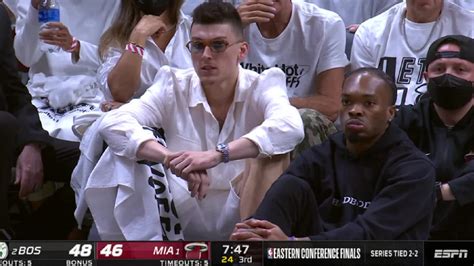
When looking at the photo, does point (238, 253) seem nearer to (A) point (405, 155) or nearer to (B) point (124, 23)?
(A) point (405, 155)

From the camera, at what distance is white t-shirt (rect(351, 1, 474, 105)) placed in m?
2.73

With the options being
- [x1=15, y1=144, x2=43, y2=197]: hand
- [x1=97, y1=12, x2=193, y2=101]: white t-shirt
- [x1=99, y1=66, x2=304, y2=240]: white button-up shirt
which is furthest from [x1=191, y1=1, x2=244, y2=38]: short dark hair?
[x1=15, y1=144, x2=43, y2=197]: hand

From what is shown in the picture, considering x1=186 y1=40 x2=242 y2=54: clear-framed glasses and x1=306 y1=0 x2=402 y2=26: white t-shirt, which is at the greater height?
x1=186 y1=40 x2=242 y2=54: clear-framed glasses

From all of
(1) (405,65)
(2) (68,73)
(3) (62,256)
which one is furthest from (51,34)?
(1) (405,65)

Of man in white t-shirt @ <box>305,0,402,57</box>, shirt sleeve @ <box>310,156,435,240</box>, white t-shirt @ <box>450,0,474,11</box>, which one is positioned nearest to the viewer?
shirt sleeve @ <box>310,156,435,240</box>

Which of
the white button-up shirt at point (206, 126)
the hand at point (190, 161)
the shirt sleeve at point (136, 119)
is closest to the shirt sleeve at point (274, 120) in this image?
the white button-up shirt at point (206, 126)

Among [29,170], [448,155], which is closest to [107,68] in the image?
[29,170]

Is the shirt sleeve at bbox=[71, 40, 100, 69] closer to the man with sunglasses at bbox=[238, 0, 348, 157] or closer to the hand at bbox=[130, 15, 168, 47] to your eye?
the hand at bbox=[130, 15, 168, 47]

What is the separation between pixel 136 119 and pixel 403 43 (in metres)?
0.84

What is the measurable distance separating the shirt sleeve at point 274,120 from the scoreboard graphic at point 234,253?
0.84ft

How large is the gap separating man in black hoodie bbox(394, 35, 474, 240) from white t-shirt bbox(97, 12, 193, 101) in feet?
2.04

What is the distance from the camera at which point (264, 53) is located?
109 inches

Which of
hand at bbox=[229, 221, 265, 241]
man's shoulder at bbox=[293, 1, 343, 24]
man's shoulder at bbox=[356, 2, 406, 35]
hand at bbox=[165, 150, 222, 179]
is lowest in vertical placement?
hand at bbox=[229, 221, 265, 241]

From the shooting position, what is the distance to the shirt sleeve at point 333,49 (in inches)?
109
